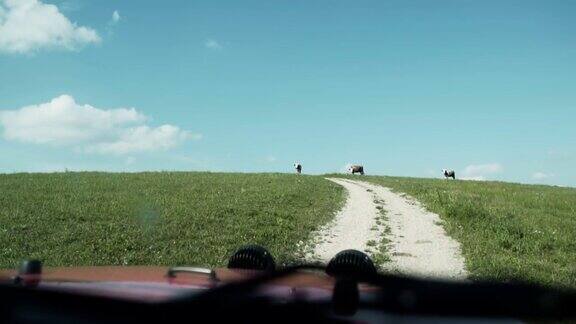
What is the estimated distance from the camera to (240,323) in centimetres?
182

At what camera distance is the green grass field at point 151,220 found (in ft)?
60.1

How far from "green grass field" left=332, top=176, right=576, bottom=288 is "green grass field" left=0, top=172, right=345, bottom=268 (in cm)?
567

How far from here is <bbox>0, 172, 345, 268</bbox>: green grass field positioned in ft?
60.1

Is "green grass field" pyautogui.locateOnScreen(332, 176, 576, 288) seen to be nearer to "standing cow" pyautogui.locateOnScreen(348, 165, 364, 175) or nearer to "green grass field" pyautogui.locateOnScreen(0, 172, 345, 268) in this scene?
"green grass field" pyautogui.locateOnScreen(0, 172, 345, 268)

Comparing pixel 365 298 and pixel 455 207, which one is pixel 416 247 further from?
pixel 365 298

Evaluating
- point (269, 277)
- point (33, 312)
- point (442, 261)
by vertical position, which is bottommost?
point (442, 261)

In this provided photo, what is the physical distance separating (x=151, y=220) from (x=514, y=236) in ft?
47.5

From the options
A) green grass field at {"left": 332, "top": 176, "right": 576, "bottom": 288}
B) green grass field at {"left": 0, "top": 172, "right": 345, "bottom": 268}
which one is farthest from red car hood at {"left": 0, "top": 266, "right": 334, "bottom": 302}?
green grass field at {"left": 0, "top": 172, "right": 345, "bottom": 268}

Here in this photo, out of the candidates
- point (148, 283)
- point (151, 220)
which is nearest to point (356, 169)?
point (151, 220)

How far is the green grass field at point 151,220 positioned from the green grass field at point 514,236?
223 inches

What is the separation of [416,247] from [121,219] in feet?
40.0

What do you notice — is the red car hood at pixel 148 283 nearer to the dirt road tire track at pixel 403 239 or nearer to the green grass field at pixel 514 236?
the dirt road tire track at pixel 403 239

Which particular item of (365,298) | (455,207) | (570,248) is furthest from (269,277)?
(455,207)

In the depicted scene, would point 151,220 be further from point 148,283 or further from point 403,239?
point 148,283
